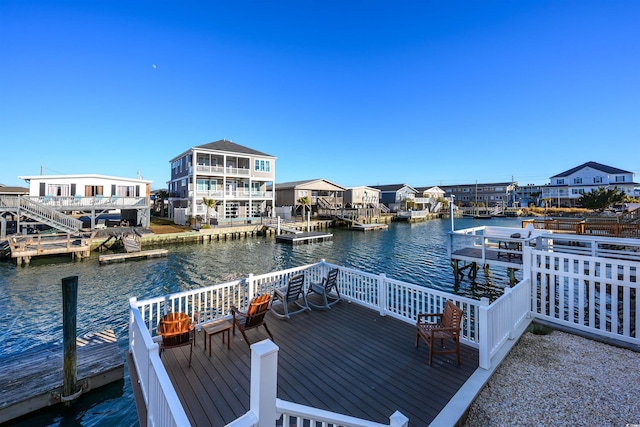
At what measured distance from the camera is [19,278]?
14.2 meters

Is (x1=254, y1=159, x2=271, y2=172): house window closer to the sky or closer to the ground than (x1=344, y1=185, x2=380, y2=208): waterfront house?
closer to the sky

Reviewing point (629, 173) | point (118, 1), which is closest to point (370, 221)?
point (118, 1)

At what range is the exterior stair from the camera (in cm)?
2019

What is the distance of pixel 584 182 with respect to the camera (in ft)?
199

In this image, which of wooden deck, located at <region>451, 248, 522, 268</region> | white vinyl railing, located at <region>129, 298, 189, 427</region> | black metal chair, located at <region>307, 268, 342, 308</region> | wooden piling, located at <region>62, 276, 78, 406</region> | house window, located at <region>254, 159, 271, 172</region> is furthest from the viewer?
house window, located at <region>254, 159, 271, 172</region>

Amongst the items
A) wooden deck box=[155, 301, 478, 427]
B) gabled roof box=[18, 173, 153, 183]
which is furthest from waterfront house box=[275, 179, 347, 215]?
wooden deck box=[155, 301, 478, 427]

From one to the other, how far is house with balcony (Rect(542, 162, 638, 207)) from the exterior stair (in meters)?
79.7

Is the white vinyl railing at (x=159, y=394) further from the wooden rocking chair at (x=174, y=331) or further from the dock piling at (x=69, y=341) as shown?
the dock piling at (x=69, y=341)

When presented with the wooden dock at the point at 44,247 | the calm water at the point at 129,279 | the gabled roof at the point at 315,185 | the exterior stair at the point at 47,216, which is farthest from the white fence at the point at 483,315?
the gabled roof at the point at 315,185

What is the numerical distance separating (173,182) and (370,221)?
102 feet

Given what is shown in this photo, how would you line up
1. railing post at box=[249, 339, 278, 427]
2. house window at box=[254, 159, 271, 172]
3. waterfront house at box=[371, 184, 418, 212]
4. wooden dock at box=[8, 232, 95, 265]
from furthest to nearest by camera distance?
waterfront house at box=[371, 184, 418, 212]
house window at box=[254, 159, 271, 172]
wooden dock at box=[8, 232, 95, 265]
railing post at box=[249, 339, 278, 427]

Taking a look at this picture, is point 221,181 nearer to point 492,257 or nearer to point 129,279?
point 129,279

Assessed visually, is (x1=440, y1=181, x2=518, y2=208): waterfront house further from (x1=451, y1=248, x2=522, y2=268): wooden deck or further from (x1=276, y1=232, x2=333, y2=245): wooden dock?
(x1=451, y1=248, x2=522, y2=268): wooden deck

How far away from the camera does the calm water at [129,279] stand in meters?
5.54
